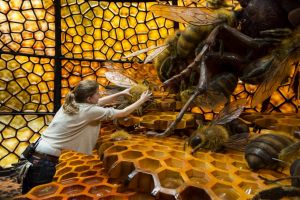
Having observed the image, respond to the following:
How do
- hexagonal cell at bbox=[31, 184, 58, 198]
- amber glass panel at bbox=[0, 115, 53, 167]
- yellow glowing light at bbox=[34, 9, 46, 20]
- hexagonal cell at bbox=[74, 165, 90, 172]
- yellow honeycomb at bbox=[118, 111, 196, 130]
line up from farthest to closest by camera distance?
yellow glowing light at bbox=[34, 9, 46, 20] → amber glass panel at bbox=[0, 115, 53, 167] → yellow honeycomb at bbox=[118, 111, 196, 130] → hexagonal cell at bbox=[74, 165, 90, 172] → hexagonal cell at bbox=[31, 184, 58, 198]

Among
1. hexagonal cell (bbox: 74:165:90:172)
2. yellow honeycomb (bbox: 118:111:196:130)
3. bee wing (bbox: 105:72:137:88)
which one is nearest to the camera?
hexagonal cell (bbox: 74:165:90:172)

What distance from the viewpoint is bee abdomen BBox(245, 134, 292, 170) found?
→ 59.3 inches

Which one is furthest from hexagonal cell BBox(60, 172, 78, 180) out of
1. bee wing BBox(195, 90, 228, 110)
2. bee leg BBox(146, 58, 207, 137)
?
bee wing BBox(195, 90, 228, 110)

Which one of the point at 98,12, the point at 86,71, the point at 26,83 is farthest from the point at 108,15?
the point at 26,83

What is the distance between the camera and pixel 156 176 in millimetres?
1489

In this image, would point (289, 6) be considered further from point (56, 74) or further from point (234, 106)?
point (56, 74)

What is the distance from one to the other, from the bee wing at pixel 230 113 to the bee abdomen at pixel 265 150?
323 millimetres

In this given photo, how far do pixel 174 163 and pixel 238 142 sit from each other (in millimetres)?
431

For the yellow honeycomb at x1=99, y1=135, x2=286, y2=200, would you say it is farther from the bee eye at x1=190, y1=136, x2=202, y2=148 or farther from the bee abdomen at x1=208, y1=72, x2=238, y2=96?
the bee abdomen at x1=208, y1=72, x2=238, y2=96

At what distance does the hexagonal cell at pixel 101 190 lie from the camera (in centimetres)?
154

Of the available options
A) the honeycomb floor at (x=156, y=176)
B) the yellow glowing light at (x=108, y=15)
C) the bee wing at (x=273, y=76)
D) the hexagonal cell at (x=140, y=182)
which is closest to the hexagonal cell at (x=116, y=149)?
the honeycomb floor at (x=156, y=176)

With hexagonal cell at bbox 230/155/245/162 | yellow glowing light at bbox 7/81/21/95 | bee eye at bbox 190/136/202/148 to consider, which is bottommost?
hexagonal cell at bbox 230/155/245/162

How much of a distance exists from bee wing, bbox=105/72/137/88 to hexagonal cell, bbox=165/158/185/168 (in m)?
0.98

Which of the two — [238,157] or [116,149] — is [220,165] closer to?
[238,157]
